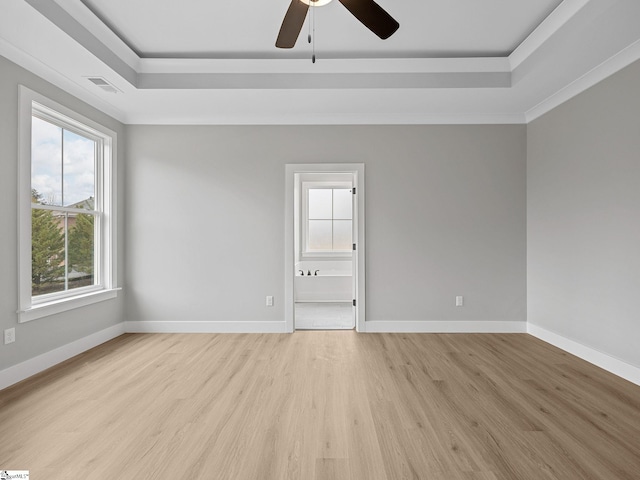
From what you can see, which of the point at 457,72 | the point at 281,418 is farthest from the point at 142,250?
the point at 457,72

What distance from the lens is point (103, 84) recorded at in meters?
3.62

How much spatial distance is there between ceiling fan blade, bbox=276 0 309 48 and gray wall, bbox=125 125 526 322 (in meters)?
2.22

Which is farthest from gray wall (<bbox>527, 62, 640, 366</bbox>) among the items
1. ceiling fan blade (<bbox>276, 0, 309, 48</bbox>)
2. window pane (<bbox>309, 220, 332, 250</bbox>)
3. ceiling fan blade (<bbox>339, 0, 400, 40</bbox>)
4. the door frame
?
window pane (<bbox>309, 220, 332, 250</bbox>)

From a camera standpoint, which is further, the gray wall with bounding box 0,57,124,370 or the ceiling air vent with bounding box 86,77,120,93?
the ceiling air vent with bounding box 86,77,120,93

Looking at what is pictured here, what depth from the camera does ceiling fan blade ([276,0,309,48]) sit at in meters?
2.12

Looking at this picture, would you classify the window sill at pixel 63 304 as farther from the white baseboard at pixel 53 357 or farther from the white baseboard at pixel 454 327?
the white baseboard at pixel 454 327

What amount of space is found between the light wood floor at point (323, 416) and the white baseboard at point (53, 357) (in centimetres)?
11

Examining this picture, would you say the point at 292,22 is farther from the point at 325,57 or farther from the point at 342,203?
the point at 342,203

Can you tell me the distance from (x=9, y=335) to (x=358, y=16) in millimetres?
3426

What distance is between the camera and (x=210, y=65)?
3684mm

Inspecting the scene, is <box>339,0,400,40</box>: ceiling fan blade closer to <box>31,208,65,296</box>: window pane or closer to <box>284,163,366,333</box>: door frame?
<box>284,163,366,333</box>: door frame

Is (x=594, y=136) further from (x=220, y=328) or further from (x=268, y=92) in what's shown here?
(x=220, y=328)

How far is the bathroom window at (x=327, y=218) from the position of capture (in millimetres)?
7762

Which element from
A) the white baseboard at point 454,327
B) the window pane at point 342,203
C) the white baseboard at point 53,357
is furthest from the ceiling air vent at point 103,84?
the window pane at point 342,203
